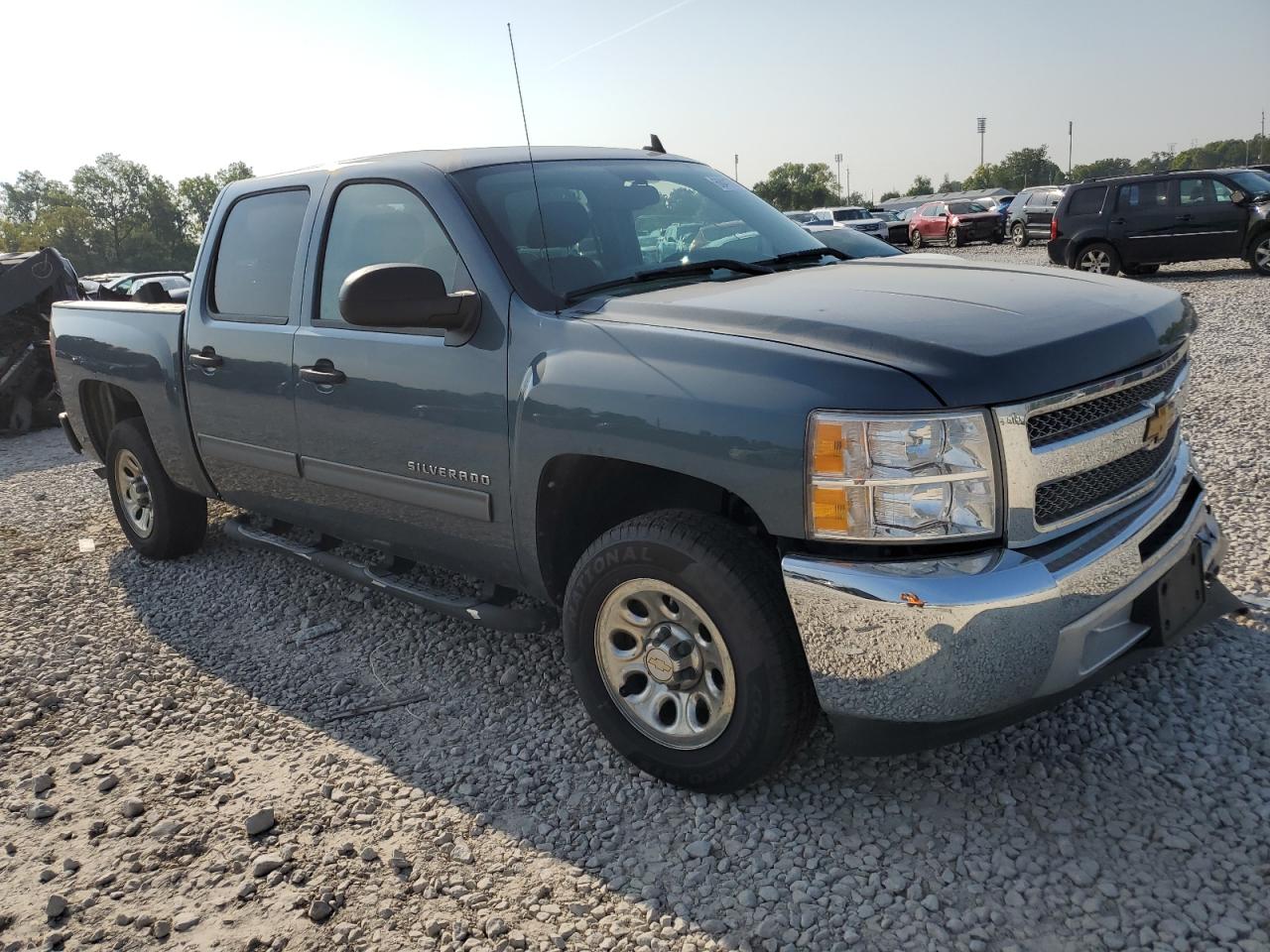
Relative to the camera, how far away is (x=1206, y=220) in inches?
611

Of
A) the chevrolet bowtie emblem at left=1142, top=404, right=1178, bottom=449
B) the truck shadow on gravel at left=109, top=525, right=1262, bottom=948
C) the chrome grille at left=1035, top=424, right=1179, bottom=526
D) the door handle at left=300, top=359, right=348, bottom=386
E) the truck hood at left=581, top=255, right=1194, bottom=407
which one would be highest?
the truck hood at left=581, top=255, right=1194, bottom=407

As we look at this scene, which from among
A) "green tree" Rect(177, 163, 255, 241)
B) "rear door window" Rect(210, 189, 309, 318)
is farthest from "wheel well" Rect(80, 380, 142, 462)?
"green tree" Rect(177, 163, 255, 241)

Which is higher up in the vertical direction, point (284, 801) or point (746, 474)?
point (746, 474)

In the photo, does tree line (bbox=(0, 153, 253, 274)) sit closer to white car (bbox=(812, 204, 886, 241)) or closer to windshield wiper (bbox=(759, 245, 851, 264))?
white car (bbox=(812, 204, 886, 241))

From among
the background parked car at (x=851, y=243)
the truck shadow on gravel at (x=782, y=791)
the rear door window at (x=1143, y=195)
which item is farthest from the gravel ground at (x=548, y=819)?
the rear door window at (x=1143, y=195)

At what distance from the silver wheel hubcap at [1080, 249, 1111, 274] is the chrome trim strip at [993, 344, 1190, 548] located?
49.7 ft

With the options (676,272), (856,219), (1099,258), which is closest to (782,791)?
(676,272)

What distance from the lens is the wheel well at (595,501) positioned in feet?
9.50

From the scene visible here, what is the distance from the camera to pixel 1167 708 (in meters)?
3.04

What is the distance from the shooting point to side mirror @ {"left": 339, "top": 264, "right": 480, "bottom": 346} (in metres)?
2.89

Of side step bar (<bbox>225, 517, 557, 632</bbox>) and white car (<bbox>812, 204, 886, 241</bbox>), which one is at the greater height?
white car (<bbox>812, 204, 886, 241</bbox>)

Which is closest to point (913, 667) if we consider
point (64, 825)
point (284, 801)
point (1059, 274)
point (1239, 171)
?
point (1059, 274)

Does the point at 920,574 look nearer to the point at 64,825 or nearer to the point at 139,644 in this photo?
the point at 64,825

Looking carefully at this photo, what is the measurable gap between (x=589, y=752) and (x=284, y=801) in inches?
37.2
